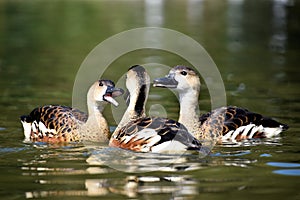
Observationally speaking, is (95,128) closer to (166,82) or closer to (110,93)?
(110,93)

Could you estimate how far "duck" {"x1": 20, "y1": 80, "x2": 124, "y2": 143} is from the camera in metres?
13.0

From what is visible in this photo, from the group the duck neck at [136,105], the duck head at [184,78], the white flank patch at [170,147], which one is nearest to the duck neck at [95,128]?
the duck neck at [136,105]

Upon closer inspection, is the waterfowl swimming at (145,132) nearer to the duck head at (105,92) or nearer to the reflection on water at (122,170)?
the reflection on water at (122,170)

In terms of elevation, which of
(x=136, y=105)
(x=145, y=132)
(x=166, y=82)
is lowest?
(x=145, y=132)

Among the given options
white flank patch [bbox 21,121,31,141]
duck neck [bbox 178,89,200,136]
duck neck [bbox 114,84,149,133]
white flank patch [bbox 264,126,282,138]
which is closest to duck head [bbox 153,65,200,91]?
duck neck [bbox 178,89,200,136]

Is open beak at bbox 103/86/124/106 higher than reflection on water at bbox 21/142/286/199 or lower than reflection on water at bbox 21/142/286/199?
higher

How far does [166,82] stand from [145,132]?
1.72m

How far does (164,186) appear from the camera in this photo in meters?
9.91

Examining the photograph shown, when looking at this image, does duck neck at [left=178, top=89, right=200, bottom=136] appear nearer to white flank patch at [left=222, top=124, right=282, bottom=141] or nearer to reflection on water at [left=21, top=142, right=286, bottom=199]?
white flank patch at [left=222, top=124, right=282, bottom=141]

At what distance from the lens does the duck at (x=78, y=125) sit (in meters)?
13.0

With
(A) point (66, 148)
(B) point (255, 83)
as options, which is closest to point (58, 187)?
(A) point (66, 148)

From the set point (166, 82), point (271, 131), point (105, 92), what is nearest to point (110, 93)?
point (105, 92)

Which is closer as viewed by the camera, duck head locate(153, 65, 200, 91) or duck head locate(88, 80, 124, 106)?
duck head locate(88, 80, 124, 106)

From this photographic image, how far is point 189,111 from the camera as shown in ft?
44.2
